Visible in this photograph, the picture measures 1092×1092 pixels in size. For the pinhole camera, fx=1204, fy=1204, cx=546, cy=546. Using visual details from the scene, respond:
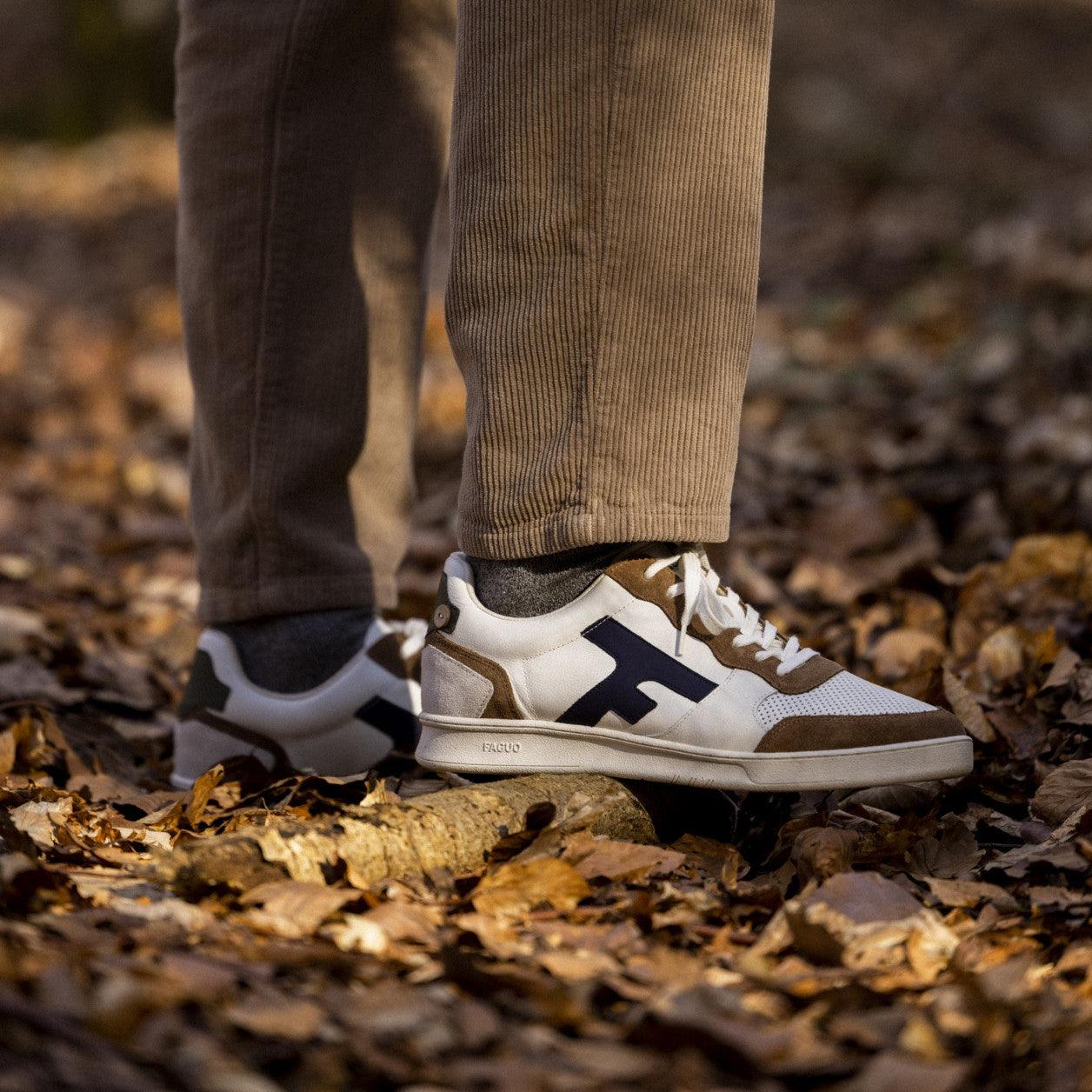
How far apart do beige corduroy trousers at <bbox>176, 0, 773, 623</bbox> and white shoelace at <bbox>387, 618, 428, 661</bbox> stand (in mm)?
155

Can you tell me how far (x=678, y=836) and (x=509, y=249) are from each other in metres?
0.87

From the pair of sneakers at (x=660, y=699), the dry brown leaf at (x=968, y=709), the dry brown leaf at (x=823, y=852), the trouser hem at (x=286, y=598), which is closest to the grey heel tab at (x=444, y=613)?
the pair of sneakers at (x=660, y=699)

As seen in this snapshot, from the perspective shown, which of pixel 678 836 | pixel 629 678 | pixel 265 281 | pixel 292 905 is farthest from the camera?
pixel 265 281

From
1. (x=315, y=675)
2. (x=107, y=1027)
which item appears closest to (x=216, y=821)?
(x=315, y=675)

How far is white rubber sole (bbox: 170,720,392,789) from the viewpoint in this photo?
6.59 ft

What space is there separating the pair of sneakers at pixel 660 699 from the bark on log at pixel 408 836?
0.06 m

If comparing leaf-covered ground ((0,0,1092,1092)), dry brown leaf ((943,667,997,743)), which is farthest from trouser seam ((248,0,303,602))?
dry brown leaf ((943,667,997,743))

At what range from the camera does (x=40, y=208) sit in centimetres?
955

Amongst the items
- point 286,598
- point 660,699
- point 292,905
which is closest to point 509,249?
point 660,699

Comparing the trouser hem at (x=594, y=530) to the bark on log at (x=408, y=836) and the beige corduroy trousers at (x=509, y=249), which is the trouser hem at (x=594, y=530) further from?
the bark on log at (x=408, y=836)

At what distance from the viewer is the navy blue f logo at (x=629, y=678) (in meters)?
1.65

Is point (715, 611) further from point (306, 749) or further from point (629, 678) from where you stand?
point (306, 749)

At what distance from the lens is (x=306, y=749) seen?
2023mm

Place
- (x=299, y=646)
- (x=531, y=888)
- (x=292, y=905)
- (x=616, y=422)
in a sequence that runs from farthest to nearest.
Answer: (x=299, y=646) < (x=616, y=422) < (x=531, y=888) < (x=292, y=905)
